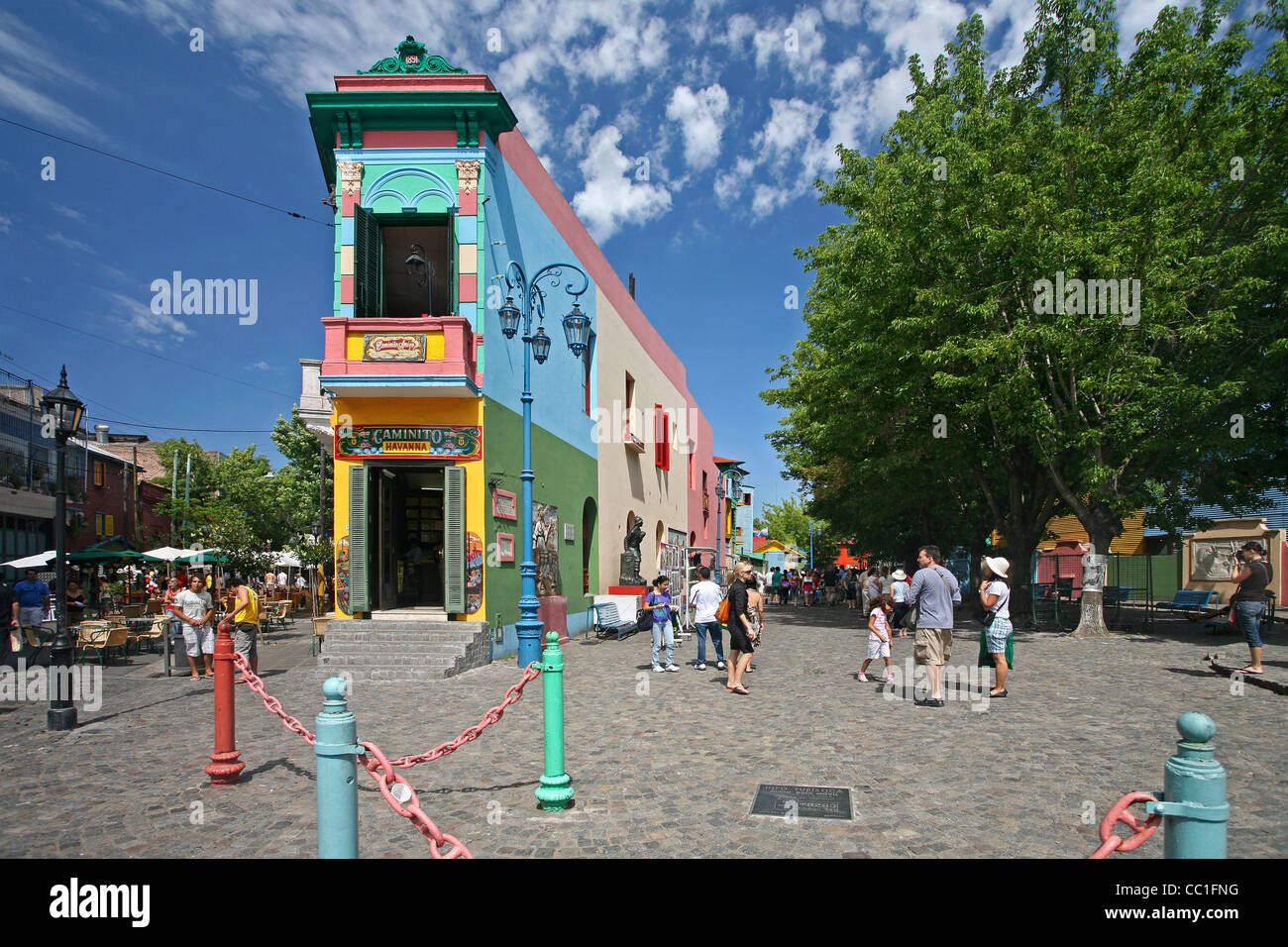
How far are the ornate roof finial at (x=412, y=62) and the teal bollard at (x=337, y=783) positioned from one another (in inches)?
499

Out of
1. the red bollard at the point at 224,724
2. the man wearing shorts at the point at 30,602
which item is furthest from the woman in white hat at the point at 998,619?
the man wearing shorts at the point at 30,602

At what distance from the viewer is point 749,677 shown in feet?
38.7

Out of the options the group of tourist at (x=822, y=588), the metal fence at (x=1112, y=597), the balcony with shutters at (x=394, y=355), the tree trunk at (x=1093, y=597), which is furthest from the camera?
the group of tourist at (x=822, y=588)

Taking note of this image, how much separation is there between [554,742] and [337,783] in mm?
1900

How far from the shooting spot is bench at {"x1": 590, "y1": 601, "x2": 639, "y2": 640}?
18.9 metres

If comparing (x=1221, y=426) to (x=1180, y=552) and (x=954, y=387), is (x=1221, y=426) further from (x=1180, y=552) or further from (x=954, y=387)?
(x=1180, y=552)

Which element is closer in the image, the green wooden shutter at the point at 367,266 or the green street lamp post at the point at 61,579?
the green street lamp post at the point at 61,579

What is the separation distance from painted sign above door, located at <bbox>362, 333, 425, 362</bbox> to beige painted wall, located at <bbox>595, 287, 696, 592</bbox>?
28.3 ft

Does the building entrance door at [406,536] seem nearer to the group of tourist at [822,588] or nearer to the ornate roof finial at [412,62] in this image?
the ornate roof finial at [412,62]

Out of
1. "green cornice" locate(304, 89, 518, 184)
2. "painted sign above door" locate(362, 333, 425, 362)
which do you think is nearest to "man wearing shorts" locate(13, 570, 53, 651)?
"painted sign above door" locate(362, 333, 425, 362)

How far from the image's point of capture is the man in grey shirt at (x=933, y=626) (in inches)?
361

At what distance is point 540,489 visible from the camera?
16.9 metres

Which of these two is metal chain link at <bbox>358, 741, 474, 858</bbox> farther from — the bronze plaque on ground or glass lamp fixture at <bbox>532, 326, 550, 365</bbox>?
glass lamp fixture at <bbox>532, 326, 550, 365</bbox>
